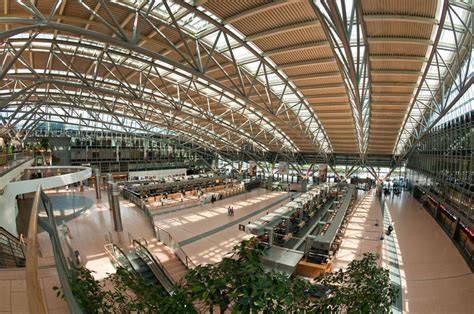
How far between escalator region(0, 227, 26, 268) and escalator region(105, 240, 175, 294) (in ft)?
14.6

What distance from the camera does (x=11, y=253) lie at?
7898 millimetres

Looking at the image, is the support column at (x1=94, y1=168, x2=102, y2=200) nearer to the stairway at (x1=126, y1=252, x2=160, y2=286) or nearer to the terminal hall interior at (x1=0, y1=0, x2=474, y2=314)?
the terminal hall interior at (x1=0, y1=0, x2=474, y2=314)

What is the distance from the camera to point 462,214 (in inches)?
707

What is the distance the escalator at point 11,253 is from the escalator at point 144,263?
4437 mm

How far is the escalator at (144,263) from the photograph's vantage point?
1264cm

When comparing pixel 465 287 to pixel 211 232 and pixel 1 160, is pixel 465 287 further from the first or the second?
pixel 1 160

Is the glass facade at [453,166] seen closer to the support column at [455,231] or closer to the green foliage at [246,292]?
the support column at [455,231]

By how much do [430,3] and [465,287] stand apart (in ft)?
38.3

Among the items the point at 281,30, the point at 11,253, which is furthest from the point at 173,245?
the point at 281,30

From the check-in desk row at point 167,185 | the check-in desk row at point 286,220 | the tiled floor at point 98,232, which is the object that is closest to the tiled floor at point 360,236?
the check-in desk row at point 286,220

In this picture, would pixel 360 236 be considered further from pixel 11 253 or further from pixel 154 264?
pixel 11 253

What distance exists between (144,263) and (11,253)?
6491 millimetres

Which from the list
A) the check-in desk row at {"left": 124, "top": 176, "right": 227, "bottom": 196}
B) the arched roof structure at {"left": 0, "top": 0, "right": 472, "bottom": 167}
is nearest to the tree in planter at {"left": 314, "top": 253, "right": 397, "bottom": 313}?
the arched roof structure at {"left": 0, "top": 0, "right": 472, "bottom": 167}

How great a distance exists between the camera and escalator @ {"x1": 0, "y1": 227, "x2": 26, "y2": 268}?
23.4 feet
